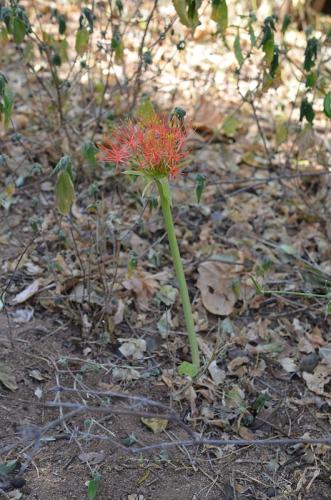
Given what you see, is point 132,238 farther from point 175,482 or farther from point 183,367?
point 175,482

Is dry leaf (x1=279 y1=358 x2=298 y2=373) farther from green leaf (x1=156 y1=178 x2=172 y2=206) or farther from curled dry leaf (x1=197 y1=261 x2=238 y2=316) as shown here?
green leaf (x1=156 y1=178 x2=172 y2=206)

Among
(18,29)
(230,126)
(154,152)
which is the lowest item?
(230,126)

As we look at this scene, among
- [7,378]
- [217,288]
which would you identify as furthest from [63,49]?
[7,378]

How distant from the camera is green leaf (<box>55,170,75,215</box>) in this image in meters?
2.04

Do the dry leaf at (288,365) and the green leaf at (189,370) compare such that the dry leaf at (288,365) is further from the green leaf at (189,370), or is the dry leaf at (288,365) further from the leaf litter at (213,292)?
the green leaf at (189,370)

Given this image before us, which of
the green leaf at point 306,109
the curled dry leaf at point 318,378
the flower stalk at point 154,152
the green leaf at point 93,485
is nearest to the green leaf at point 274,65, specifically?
the green leaf at point 306,109

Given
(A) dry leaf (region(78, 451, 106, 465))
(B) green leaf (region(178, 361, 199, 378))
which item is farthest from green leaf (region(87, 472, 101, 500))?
(B) green leaf (region(178, 361, 199, 378))

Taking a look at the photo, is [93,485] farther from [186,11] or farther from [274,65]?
[274,65]

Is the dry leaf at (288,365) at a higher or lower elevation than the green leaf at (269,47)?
lower

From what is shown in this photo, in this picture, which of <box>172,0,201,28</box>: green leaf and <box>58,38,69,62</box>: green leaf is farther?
<box>58,38,69,62</box>: green leaf

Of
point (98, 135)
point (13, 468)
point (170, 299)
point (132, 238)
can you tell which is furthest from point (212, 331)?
point (98, 135)

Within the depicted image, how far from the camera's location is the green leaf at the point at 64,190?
204 centimetres

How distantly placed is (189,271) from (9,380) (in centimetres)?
93

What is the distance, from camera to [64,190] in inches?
81.0
